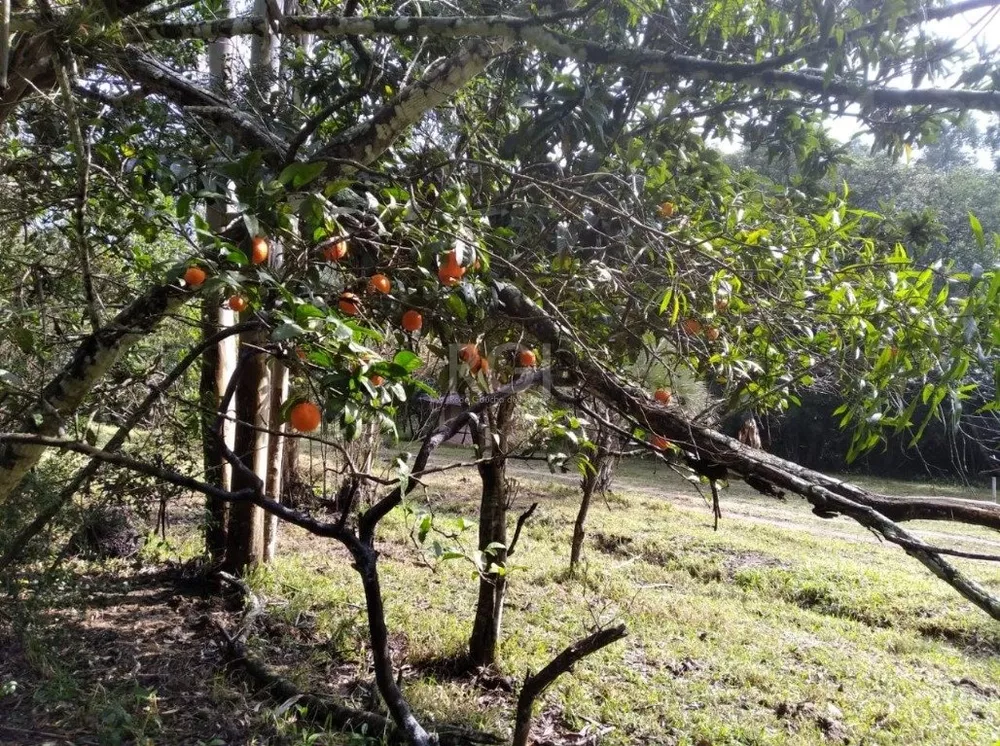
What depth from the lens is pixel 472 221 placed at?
256 cm

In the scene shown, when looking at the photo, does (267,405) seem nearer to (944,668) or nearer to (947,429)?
(947,429)

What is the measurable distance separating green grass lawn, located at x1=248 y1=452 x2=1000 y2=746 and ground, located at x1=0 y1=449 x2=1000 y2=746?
0.06 ft

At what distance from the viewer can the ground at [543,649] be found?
10.9ft

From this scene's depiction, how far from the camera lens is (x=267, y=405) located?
4.83m

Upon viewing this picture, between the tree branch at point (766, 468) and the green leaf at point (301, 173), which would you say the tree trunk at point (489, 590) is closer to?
the tree branch at point (766, 468)

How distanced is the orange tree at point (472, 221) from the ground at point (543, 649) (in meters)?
0.77

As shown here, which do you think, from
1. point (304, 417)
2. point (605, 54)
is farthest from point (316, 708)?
point (605, 54)

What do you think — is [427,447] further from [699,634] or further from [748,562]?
[748,562]

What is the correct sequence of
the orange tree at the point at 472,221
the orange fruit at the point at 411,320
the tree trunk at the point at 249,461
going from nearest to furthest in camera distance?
the orange tree at the point at 472,221
the orange fruit at the point at 411,320
the tree trunk at the point at 249,461

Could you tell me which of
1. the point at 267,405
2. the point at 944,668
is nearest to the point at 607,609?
the point at 944,668

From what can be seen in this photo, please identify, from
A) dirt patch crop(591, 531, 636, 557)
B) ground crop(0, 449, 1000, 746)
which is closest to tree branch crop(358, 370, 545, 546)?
ground crop(0, 449, 1000, 746)

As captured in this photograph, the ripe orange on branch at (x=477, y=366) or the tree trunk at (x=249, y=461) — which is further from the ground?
the ripe orange on branch at (x=477, y=366)

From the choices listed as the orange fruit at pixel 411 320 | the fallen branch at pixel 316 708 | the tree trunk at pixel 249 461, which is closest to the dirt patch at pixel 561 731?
the fallen branch at pixel 316 708

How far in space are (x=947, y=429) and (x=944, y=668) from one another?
3.93 meters
